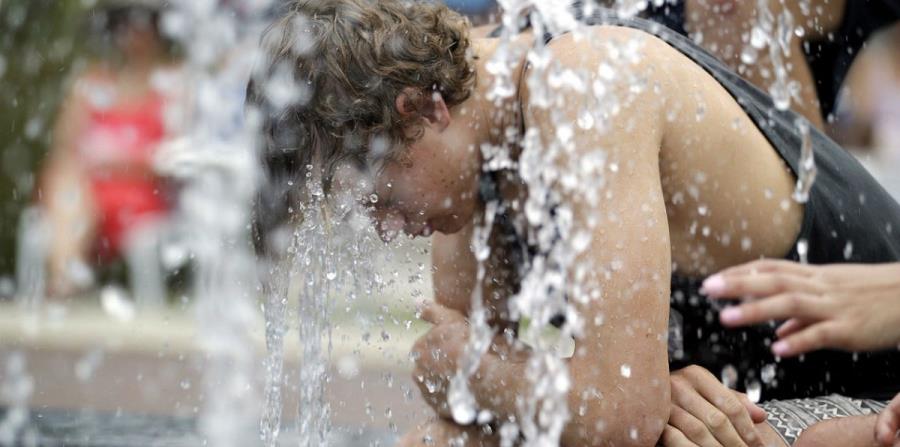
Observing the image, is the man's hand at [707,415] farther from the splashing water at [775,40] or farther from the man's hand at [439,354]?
the splashing water at [775,40]

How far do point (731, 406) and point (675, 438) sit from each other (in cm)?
12

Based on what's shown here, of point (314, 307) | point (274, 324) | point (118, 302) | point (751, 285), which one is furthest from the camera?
point (118, 302)

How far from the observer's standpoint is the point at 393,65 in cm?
251

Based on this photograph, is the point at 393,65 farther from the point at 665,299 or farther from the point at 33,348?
the point at 33,348

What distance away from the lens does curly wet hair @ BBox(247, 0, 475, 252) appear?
2477mm

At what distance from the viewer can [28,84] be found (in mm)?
8023

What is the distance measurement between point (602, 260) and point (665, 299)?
4.9 inches

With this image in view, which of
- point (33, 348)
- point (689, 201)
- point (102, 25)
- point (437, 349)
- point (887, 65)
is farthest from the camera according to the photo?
point (102, 25)

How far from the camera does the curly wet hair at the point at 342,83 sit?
2.48 m

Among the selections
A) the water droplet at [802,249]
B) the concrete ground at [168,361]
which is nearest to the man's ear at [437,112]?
the water droplet at [802,249]

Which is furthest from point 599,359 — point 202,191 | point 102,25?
point 102,25

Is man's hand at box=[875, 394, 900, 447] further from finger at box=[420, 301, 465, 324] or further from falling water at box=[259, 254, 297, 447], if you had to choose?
falling water at box=[259, 254, 297, 447]

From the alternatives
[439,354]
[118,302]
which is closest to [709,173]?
[439,354]

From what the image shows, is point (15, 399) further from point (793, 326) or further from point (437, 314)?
point (793, 326)
